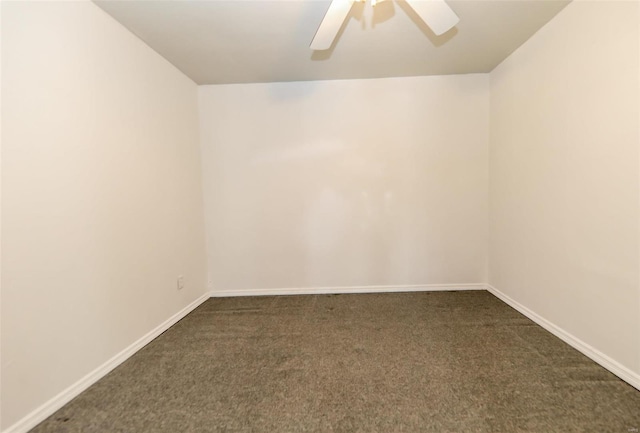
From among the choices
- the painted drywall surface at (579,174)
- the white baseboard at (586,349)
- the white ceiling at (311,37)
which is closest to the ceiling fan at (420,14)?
the white ceiling at (311,37)

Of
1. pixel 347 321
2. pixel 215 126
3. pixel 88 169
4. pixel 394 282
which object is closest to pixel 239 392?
pixel 347 321

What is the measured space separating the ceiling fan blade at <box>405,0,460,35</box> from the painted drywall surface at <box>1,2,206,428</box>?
1.90m

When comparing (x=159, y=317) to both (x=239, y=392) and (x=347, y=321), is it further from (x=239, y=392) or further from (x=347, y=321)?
(x=347, y=321)

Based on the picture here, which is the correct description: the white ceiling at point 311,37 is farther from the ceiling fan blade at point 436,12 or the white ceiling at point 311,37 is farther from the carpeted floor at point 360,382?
the carpeted floor at point 360,382

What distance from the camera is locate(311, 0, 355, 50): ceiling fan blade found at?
1.57 m

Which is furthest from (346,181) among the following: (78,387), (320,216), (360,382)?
(78,387)

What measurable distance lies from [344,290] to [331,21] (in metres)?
2.49

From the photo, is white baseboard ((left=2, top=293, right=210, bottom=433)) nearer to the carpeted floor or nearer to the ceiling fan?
the carpeted floor

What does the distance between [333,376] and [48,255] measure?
1660 millimetres

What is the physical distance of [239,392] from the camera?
161 centimetres

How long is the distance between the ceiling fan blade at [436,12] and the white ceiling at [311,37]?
1.00 ft

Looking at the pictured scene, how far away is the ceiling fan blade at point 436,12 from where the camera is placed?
1.54 meters

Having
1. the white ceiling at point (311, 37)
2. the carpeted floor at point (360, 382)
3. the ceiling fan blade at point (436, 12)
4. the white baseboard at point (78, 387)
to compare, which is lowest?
the carpeted floor at point (360, 382)

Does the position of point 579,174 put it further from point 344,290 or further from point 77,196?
point 77,196
